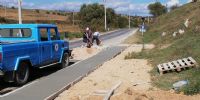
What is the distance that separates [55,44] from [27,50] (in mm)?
2907

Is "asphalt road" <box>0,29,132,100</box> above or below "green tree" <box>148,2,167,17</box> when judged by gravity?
below

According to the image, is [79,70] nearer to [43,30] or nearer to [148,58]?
[43,30]

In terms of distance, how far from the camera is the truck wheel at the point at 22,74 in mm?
12867

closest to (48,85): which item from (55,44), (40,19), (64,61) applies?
(55,44)

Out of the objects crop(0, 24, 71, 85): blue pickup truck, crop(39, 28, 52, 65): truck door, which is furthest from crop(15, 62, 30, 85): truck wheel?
crop(39, 28, 52, 65): truck door

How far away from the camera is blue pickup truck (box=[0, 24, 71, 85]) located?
40.4 feet

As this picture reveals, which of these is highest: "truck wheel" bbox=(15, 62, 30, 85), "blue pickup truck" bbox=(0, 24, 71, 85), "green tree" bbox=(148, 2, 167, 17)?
"green tree" bbox=(148, 2, 167, 17)

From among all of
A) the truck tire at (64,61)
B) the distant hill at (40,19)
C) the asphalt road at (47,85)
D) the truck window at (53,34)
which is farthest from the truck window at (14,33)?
the distant hill at (40,19)

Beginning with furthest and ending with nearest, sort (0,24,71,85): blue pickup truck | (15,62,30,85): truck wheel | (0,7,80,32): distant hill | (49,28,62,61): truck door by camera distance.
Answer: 1. (0,7,80,32): distant hill
2. (49,28,62,61): truck door
3. (15,62,30,85): truck wheel
4. (0,24,71,85): blue pickup truck

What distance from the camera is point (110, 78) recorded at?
47.2ft

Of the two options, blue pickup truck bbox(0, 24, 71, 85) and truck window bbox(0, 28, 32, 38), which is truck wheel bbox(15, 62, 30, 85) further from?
truck window bbox(0, 28, 32, 38)

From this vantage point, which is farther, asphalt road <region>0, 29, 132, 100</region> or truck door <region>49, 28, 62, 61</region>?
truck door <region>49, 28, 62, 61</region>

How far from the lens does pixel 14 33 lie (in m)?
15.3

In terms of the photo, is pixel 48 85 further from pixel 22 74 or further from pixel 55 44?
pixel 55 44
